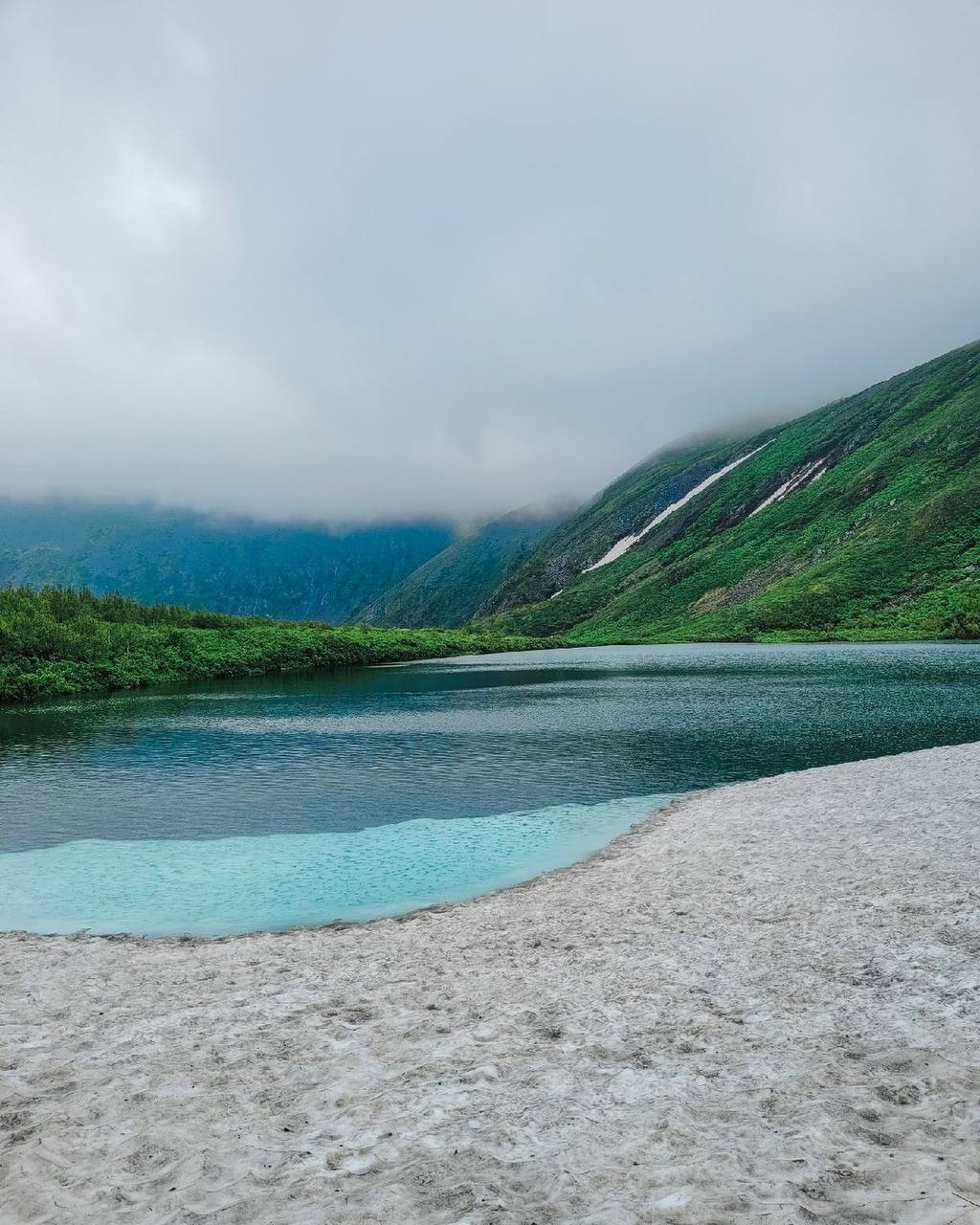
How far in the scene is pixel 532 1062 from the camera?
10062 mm

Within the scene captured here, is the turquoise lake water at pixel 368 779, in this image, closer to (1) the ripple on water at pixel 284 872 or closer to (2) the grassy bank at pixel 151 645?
(1) the ripple on water at pixel 284 872

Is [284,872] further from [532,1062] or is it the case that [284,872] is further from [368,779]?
[532,1062]

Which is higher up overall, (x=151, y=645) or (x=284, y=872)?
(x=151, y=645)

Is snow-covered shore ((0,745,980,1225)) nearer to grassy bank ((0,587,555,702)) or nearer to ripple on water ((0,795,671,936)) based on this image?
ripple on water ((0,795,671,936))

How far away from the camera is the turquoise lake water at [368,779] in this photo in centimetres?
2208

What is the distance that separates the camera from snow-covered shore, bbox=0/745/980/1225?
7.20 m

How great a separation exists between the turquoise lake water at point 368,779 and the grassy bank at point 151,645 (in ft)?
60.2

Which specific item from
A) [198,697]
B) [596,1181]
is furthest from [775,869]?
[198,697]

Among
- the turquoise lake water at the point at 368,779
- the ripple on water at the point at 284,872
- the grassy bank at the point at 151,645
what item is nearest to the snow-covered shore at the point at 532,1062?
the ripple on water at the point at 284,872

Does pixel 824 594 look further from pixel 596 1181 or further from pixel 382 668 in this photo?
pixel 596 1181

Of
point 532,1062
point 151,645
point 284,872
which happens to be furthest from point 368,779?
point 151,645

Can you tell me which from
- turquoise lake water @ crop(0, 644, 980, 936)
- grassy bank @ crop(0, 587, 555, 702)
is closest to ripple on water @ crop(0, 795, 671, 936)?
turquoise lake water @ crop(0, 644, 980, 936)

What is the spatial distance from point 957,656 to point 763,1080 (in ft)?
316

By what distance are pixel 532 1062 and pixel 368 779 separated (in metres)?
28.3
